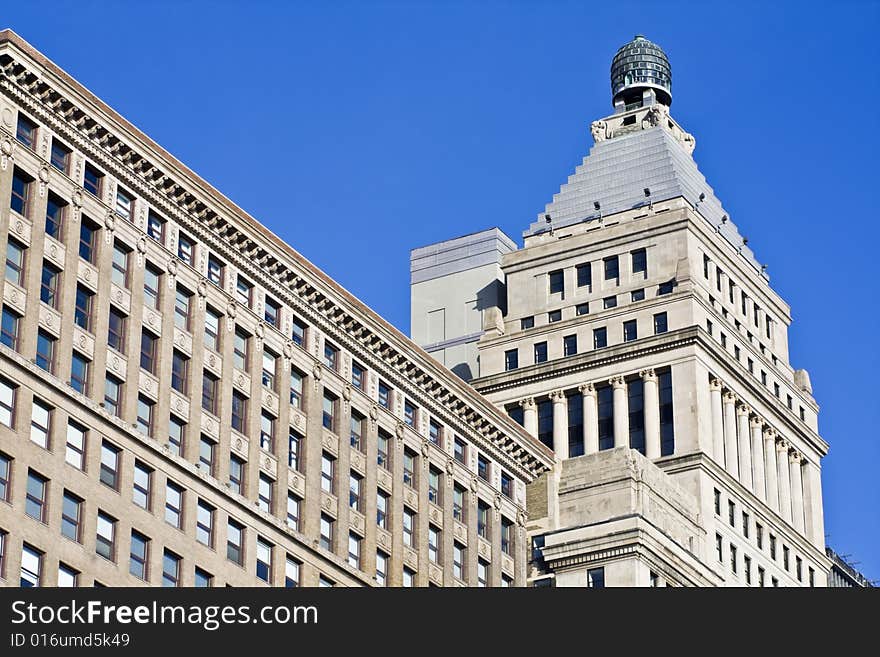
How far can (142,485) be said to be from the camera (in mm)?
100500

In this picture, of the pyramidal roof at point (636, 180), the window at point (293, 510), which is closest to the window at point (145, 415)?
the window at point (293, 510)

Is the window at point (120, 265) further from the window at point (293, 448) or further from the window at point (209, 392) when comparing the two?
the window at point (293, 448)

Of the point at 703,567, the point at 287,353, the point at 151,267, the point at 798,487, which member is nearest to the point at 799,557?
the point at 798,487

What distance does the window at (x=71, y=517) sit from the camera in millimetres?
95000

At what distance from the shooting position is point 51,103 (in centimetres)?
10125

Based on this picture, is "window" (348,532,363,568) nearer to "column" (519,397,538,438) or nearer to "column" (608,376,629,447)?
"column" (608,376,629,447)

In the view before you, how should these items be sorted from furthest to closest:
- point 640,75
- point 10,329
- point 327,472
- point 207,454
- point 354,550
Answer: point 640,75 < point 354,550 < point 327,472 < point 207,454 < point 10,329

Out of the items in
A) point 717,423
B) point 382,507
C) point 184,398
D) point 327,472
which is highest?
point 717,423

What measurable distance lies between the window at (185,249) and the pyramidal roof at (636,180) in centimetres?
5853

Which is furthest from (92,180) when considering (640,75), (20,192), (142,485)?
(640,75)

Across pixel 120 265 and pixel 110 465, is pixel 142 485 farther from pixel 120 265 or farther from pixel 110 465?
pixel 120 265

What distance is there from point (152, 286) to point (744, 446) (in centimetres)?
6139

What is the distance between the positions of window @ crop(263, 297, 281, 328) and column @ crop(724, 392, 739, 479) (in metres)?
46.8

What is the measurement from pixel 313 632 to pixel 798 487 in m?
93.5
